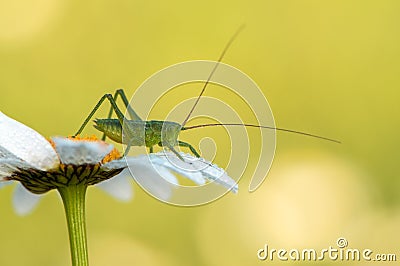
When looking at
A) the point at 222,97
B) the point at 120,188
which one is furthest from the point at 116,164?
the point at 222,97

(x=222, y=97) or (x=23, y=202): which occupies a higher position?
(x=222, y=97)

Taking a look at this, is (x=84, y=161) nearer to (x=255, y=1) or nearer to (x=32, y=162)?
(x=32, y=162)

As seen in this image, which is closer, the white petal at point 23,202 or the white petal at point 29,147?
the white petal at point 29,147

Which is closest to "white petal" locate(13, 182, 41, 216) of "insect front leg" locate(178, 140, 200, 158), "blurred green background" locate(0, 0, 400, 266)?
"insect front leg" locate(178, 140, 200, 158)

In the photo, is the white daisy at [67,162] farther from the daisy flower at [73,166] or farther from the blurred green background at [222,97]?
the blurred green background at [222,97]

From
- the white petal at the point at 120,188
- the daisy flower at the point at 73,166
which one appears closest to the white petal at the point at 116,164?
the daisy flower at the point at 73,166

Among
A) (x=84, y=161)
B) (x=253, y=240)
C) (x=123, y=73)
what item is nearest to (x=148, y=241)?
(x=253, y=240)

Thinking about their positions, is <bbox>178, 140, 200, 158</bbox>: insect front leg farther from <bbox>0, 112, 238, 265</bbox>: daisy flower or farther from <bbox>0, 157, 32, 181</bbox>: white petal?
<bbox>0, 157, 32, 181</bbox>: white petal

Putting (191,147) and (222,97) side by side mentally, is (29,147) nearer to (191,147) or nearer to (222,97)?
(191,147)

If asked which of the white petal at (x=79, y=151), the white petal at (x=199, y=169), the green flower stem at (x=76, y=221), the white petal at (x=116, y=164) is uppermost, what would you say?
the white petal at (x=79, y=151)
